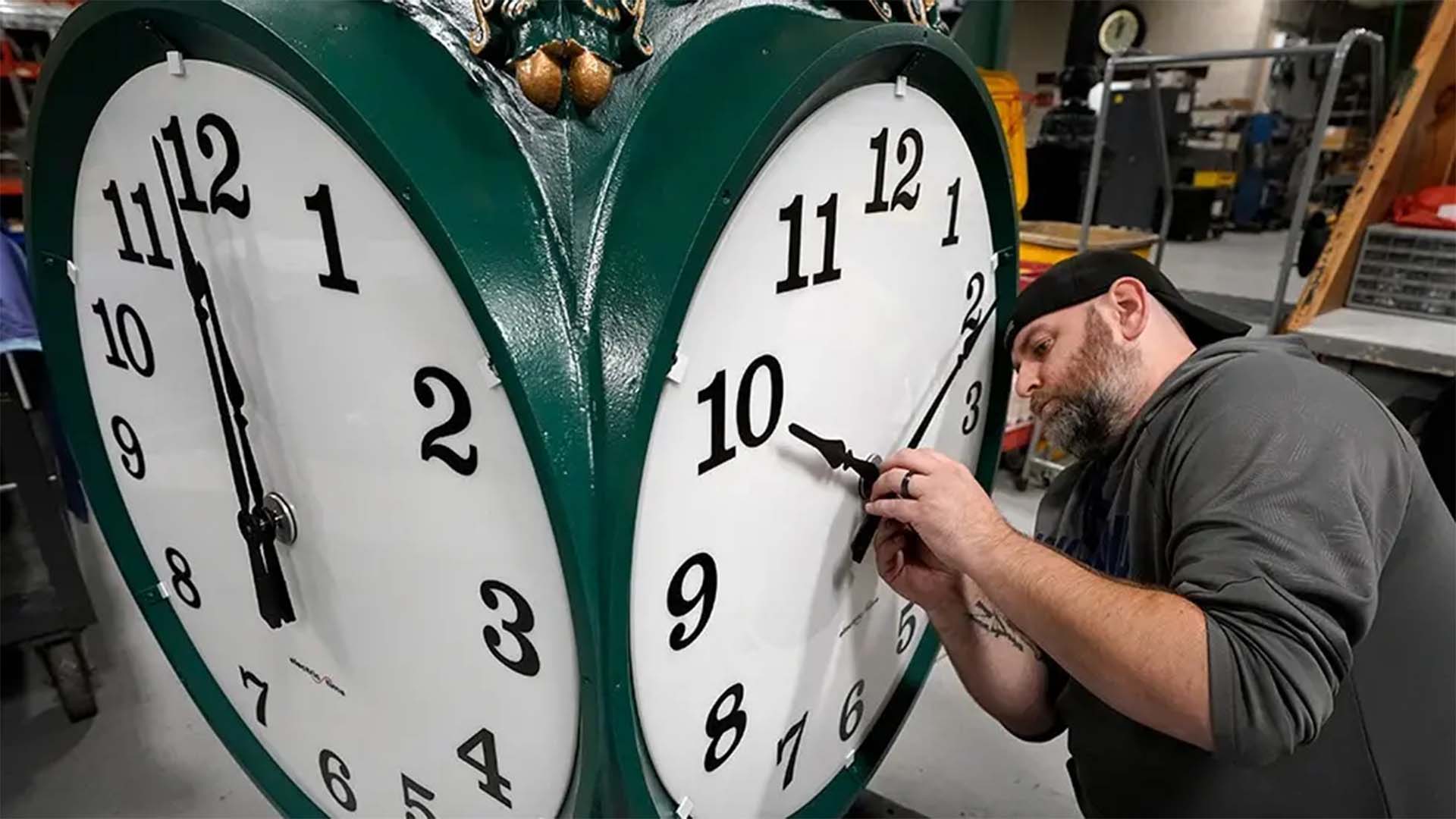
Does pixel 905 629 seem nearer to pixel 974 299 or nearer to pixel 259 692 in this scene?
pixel 974 299

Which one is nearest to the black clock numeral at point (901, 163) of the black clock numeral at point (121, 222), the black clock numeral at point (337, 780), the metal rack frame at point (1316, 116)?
the black clock numeral at point (121, 222)

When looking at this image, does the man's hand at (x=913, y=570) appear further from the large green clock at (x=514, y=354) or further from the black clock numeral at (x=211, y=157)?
the black clock numeral at (x=211, y=157)

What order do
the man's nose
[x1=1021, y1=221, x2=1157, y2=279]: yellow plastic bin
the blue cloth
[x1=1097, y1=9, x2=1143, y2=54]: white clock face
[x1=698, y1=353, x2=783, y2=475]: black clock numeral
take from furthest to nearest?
[x1=1097, y1=9, x2=1143, y2=54]: white clock face → [x1=1021, y1=221, x2=1157, y2=279]: yellow plastic bin → the blue cloth → the man's nose → [x1=698, y1=353, x2=783, y2=475]: black clock numeral

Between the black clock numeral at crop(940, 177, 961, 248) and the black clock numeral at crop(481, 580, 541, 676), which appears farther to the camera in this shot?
the black clock numeral at crop(940, 177, 961, 248)

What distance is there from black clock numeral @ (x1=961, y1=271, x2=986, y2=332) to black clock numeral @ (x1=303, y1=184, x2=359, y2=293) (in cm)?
68

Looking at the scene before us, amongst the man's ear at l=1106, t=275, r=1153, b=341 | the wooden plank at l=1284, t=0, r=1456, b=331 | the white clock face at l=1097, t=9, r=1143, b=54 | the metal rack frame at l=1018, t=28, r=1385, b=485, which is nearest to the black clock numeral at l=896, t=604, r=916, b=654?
the man's ear at l=1106, t=275, r=1153, b=341

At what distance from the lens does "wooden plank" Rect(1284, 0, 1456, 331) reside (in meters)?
2.52

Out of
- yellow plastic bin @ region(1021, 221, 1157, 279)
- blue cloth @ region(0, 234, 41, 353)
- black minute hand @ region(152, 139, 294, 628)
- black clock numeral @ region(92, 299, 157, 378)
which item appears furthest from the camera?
yellow plastic bin @ region(1021, 221, 1157, 279)

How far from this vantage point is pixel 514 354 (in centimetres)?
55

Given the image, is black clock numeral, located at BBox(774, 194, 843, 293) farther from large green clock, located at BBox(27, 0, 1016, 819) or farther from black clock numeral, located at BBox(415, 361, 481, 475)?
black clock numeral, located at BBox(415, 361, 481, 475)

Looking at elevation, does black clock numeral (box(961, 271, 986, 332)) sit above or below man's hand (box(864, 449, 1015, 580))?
above

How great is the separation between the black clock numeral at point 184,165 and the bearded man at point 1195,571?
26.6 inches

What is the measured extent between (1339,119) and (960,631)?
10.0m

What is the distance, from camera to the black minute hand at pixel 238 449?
0.79 metres
